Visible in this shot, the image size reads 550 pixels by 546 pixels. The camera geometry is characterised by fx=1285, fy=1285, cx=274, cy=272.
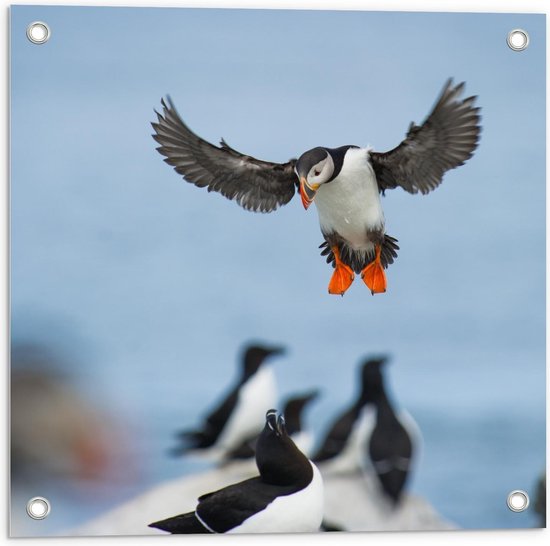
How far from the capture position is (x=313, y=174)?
2920 mm

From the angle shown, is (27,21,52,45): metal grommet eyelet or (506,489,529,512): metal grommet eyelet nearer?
(27,21,52,45): metal grommet eyelet

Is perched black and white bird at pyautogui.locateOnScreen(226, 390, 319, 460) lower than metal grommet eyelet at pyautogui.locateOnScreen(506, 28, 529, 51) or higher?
lower

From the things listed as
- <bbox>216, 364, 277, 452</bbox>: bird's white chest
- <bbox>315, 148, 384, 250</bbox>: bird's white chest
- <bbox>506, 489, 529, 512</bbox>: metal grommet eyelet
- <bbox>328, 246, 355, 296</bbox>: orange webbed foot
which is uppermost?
<bbox>315, 148, 384, 250</bbox>: bird's white chest

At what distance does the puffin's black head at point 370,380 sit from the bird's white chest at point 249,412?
0.21 metres

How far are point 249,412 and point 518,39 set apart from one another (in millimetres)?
1098

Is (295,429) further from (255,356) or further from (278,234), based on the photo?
(278,234)

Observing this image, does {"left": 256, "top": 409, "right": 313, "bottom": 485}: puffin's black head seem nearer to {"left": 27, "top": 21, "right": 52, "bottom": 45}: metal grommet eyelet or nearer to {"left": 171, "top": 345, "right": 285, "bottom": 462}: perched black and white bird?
{"left": 171, "top": 345, "right": 285, "bottom": 462}: perched black and white bird

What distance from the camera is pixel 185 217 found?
118 inches

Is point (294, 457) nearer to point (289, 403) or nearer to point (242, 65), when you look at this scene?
point (289, 403)

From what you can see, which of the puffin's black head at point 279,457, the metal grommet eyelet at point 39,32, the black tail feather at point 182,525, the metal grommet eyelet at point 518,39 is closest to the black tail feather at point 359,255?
the puffin's black head at point 279,457

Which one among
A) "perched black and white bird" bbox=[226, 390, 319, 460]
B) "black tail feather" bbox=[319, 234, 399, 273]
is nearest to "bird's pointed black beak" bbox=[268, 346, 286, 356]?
"perched black and white bird" bbox=[226, 390, 319, 460]

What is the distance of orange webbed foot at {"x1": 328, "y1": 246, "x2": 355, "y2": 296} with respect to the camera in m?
3.03

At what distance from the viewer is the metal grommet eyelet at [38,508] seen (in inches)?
116

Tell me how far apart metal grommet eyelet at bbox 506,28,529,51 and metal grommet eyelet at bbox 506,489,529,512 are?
3.48 feet
